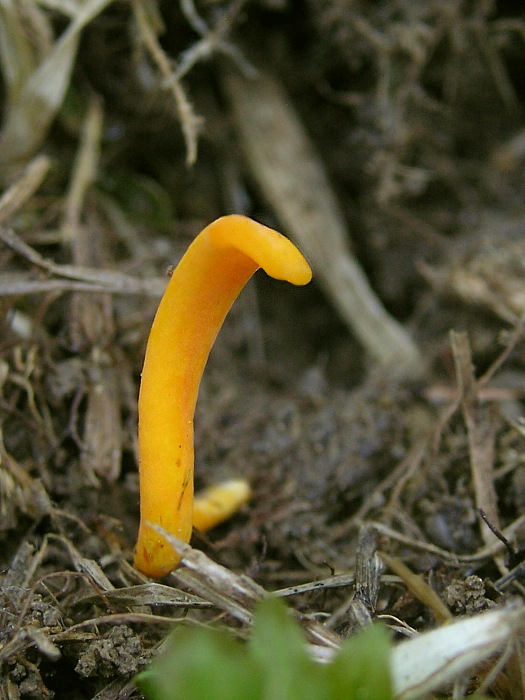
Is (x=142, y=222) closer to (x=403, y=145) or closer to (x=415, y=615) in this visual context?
(x=403, y=145)

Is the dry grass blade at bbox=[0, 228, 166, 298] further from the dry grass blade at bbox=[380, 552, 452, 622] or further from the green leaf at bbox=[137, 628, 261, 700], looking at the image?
the green leaf at bbox=[137, 628, 261, 700]

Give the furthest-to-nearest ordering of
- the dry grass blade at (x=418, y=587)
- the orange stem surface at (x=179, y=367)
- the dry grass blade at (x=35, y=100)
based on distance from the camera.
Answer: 1. the dry grass blade at (x=35, y=100)
2. the dry grass blade at (x=418, y=587)
3. the orange stem surface at (x=179, y=367)

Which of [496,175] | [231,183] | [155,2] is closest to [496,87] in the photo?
[496,175]

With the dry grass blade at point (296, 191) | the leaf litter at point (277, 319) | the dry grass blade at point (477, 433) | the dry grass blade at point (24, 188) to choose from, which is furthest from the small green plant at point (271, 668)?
the dry grass blade at point (296, 191)

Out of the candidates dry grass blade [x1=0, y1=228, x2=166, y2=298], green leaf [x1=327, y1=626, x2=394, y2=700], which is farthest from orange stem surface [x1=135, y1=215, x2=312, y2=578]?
dry grass blade [x1=0, y1=228, x2=166, y2=298]

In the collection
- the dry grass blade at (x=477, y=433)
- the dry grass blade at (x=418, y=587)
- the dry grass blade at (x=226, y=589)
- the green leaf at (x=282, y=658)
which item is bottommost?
the dry grass blade at (x=477, y=433)

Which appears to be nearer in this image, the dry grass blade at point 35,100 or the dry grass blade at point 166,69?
the dry grass blade at point 166,69

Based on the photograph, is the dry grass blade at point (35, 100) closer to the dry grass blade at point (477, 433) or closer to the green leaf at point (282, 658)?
the dry grass blade at point (477, 433)
